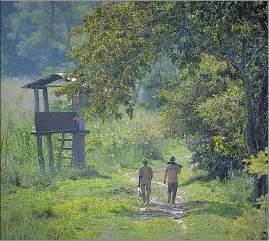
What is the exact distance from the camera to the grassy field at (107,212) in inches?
733

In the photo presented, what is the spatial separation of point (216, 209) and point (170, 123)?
8.49 m

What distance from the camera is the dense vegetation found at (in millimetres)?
19500

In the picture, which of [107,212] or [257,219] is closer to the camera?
[257,219]

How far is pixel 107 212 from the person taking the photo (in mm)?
22234

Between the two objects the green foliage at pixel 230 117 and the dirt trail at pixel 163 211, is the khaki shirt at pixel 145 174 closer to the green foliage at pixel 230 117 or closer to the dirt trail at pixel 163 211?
the dirt trail at pixel 163 211

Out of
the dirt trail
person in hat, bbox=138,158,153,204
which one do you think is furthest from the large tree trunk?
person in hat, bbox=138,158,153,204

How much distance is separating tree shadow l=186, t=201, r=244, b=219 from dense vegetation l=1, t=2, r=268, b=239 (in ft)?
0.10

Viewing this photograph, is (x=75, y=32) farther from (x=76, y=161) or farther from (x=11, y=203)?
(x=76, y=161)

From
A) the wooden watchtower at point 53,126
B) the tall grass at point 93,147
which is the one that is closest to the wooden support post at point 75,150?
the wooden watchtower at point 53,126

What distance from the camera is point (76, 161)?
32.2 m

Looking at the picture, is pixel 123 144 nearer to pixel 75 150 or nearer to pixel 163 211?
pixel 75 150

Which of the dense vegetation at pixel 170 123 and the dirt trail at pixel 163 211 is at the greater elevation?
the dense vegetation at pixel 170 123

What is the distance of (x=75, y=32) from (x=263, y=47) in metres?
5.69

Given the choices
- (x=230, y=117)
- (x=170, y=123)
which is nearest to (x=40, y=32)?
(x=170, y=123)
